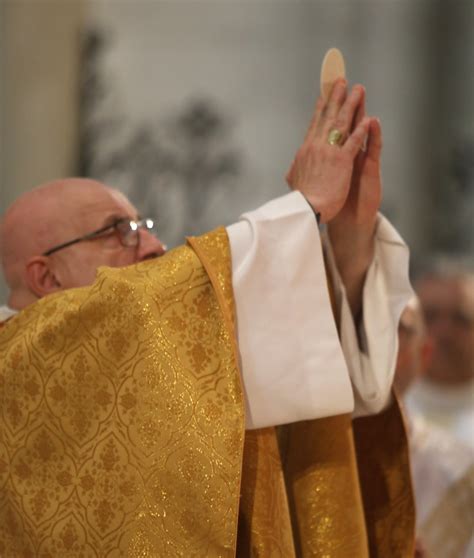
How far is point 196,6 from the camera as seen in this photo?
26.7ft

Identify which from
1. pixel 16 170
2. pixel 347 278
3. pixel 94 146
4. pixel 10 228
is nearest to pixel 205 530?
pixel 347 278

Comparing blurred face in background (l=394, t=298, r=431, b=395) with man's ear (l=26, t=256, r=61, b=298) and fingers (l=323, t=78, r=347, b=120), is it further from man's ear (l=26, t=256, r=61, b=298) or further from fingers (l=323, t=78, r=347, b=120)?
man's ear (l=26, t=256, r=61, b=298)

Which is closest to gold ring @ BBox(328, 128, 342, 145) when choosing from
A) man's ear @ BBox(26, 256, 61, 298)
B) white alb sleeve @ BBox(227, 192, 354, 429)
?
white alb sleeve @ BBox(227, 192, 354, 429)

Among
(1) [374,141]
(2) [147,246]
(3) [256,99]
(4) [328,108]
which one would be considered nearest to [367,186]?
(1) [374,141]

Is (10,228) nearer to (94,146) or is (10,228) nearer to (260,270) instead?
(260,270)

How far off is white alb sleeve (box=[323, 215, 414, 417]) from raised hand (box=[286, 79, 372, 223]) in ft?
0.57

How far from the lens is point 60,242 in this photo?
245 cm

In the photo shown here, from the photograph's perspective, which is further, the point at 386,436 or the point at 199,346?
the point at 386,436

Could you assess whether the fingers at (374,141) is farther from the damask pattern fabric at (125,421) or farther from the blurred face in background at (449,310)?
Result: the blurred face in background at (449,310)

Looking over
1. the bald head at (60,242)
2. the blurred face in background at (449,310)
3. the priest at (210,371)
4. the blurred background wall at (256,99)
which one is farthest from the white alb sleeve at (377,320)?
the blurred background wall at (256,99)

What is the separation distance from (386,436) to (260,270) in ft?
2.14

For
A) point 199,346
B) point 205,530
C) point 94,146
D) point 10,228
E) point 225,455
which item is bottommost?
point 94,146

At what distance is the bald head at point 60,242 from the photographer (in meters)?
2.45

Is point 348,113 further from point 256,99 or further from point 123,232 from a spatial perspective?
point 256,99
